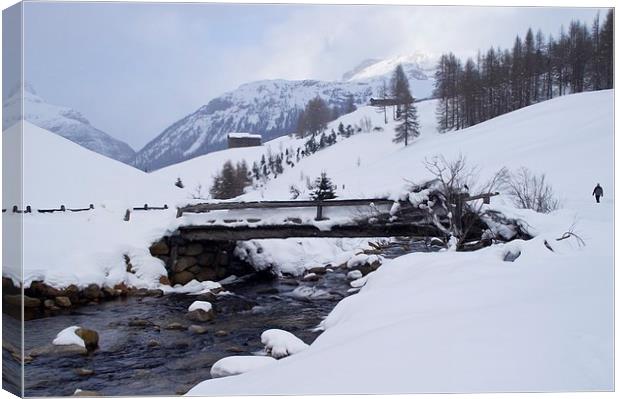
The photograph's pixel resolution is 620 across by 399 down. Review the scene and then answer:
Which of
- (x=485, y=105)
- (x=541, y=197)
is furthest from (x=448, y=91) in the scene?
(x=541, y=197)

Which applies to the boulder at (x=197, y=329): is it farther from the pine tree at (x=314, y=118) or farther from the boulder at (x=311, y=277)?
the boulder at (x=311, y=277)

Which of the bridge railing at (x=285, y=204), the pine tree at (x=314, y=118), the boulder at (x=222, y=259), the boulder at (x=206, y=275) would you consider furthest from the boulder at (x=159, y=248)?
the pine tree at (x=314, y=118)

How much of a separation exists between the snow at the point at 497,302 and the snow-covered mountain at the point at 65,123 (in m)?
2.43

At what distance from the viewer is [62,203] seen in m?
6.51

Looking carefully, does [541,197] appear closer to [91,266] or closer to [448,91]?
[448,91]

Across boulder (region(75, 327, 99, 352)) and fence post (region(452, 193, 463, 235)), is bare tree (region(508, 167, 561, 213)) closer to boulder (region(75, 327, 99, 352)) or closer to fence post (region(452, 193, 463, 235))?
fence post (region(452, 193, 463, 235))

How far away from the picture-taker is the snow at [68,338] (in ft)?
21.3

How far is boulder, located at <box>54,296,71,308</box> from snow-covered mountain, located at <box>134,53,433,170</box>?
2.91 m

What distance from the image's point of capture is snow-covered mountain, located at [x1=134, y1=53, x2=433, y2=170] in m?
6.42

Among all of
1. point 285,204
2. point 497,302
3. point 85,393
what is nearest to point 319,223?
point 285,204

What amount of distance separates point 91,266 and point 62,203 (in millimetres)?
3041

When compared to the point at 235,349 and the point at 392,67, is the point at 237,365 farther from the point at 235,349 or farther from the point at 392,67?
the point at 392,67

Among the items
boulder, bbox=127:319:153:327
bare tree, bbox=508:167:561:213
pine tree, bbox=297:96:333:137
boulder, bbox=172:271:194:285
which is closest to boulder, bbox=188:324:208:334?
boulder, bbox=127:319:153:327

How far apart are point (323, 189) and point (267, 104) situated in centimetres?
275
